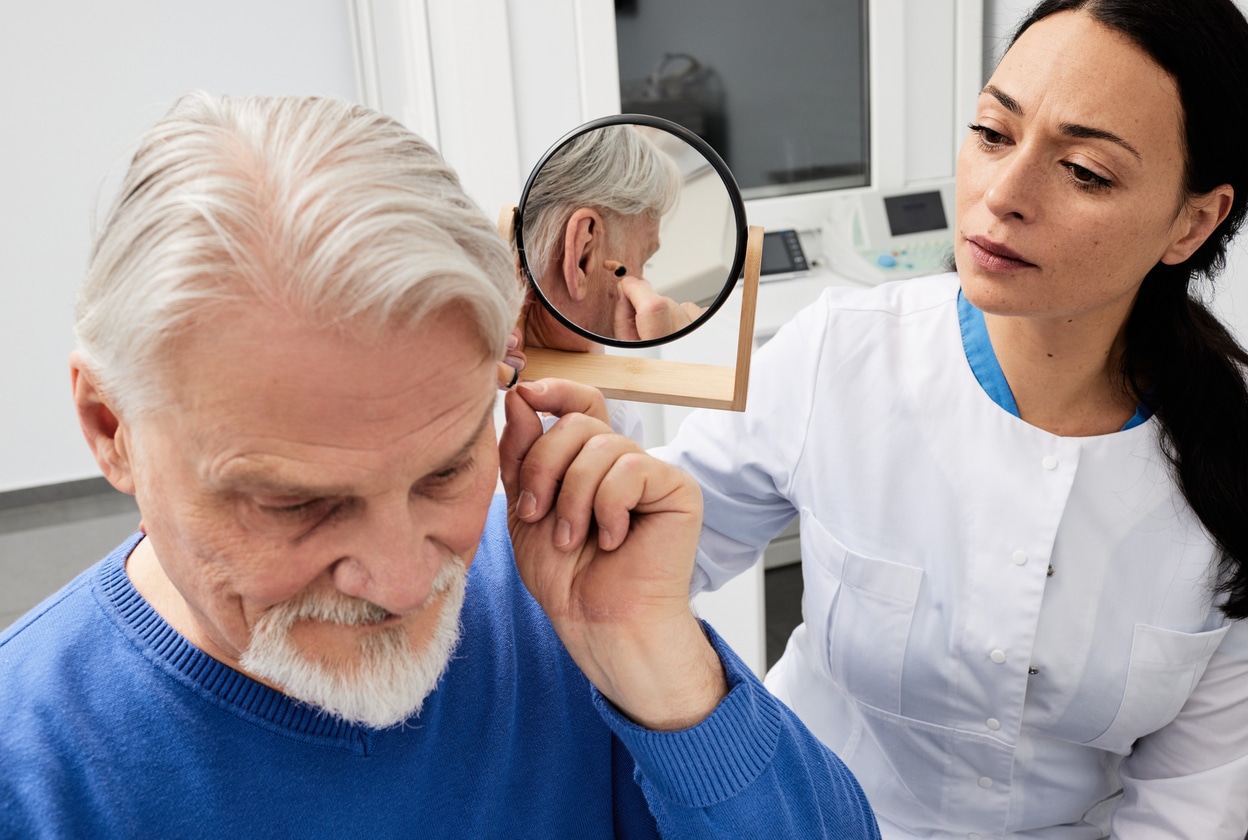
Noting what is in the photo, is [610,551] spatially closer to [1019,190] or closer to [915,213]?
[1019,190]

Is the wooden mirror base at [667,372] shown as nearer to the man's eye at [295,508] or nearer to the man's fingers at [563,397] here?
the man's fingers at [563,397]

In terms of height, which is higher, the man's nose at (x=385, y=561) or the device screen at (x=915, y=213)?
the man's nose at (x=385, y=561)

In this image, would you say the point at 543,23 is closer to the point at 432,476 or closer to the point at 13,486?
the point at 432,476

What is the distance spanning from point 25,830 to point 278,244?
0.44 meters

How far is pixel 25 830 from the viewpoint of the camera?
0.71 metres

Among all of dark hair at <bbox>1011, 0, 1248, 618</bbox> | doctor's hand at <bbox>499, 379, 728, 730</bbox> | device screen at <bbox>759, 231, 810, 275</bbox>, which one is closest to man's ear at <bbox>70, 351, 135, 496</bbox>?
doctor's hand at <bbox>499, 379, 728, 730</bbox>

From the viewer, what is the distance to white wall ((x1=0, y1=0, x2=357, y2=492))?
342cm

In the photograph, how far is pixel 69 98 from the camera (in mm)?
3449

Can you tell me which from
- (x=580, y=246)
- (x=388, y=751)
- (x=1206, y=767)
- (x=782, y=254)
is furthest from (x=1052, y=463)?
(x=782, y=254)

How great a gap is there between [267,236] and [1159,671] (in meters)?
1.11

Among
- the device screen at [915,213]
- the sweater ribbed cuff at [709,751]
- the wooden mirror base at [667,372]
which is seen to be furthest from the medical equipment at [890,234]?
the sweater ribbed cuff at [709,751]

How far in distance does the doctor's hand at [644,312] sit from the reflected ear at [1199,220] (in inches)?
25.6

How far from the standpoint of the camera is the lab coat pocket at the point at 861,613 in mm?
1312

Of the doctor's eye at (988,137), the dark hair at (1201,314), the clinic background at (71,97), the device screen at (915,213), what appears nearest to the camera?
the dark hair at (1201,314)
